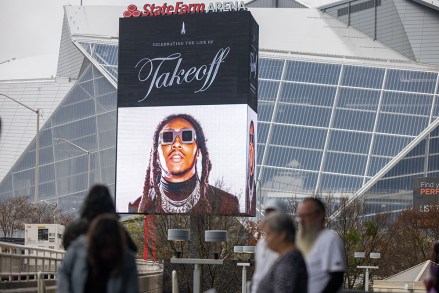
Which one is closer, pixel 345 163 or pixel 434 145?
pixel 434 145

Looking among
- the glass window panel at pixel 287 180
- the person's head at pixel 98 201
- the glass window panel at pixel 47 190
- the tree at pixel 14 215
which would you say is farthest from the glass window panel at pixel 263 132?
the person's head at pixel 98 201

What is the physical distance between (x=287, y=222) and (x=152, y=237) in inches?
2594

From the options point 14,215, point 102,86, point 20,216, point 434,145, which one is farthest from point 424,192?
point 102,86

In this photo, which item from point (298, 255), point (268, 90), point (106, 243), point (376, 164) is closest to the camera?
point (106, 243)

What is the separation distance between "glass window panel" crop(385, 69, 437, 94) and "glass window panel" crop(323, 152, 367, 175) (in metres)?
8.57

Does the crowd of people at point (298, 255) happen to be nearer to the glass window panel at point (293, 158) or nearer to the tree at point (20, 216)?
the tree at point (20, 216)

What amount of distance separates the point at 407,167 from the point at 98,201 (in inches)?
4047

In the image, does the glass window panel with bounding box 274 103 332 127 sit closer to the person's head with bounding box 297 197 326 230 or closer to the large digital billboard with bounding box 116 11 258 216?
the large digital billboard with bounding box 116 11 258 216

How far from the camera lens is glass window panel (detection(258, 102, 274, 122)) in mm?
120000

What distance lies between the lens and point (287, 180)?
116 meters

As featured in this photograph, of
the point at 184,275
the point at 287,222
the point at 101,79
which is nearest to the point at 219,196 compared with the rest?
the point at 184,275

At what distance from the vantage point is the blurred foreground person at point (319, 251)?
12.7m

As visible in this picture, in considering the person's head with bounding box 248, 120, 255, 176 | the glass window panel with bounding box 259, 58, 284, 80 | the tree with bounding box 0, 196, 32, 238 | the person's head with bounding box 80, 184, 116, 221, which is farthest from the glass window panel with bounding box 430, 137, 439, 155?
the person's head with bounding box 80, 184, 116, 221

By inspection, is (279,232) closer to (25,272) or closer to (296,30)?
(25,272)
